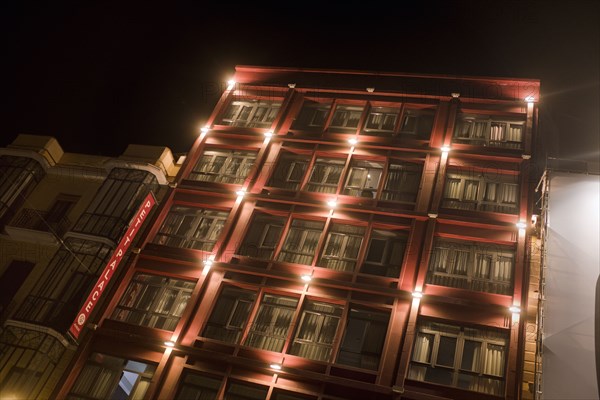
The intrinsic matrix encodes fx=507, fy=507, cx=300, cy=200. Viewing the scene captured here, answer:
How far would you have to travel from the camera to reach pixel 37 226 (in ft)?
80.1

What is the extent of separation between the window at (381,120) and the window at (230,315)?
10.7 metres

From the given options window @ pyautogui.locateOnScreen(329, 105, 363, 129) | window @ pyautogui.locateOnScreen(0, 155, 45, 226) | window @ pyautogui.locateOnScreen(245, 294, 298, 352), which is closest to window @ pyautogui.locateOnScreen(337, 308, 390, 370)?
window @ pyautogui.locateOnScreen(245, 294, 298, 352)

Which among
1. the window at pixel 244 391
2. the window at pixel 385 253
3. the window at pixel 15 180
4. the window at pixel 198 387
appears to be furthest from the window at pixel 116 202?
the window at pixel 385 253

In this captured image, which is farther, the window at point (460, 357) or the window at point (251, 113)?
the window at point (251, 113)

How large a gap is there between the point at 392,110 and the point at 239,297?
41.8 ft

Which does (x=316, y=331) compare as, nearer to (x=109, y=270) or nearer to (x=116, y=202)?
(x=109, y=270)

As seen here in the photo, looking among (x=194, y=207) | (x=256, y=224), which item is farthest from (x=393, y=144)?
(x=194, y=207)

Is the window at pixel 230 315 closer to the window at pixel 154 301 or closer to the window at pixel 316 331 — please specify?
the window at pixel 154 301

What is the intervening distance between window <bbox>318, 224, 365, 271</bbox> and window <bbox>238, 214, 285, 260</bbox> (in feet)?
7.26

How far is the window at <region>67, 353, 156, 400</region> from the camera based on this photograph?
61.0ft

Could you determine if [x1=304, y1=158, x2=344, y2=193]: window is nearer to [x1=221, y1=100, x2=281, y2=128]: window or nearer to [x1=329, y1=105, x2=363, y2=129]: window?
[x1=329, y1=105, x2=363, y2=129]: window

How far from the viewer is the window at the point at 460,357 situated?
16984 mm

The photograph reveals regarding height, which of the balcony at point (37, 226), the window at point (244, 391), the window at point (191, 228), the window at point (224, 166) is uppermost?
the window at point (224, 166)

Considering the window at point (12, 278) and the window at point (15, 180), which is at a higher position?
the window at point (15, 180)
